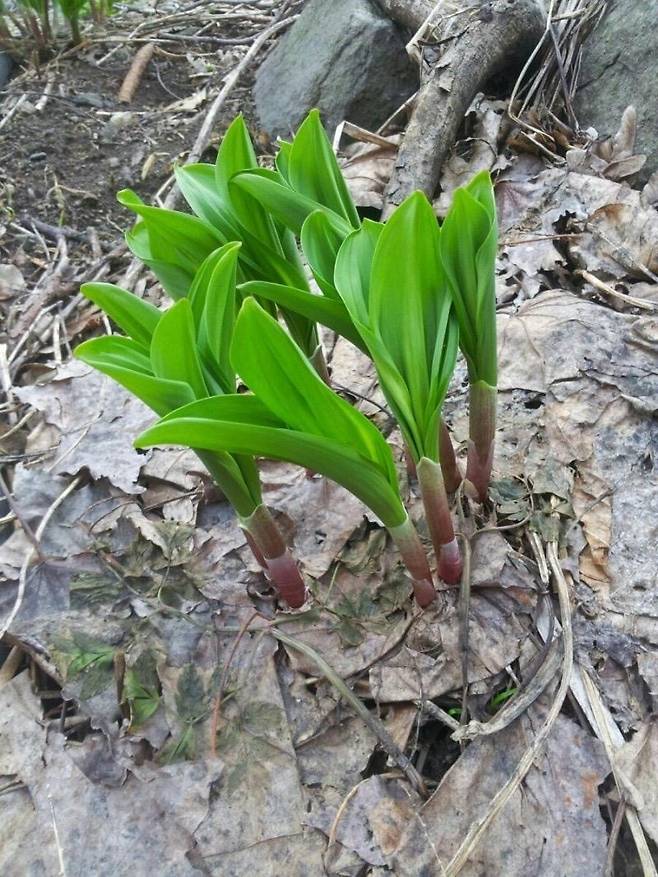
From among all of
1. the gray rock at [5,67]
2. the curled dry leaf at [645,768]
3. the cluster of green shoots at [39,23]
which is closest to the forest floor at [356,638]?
the curled dry leaf at [645,768]

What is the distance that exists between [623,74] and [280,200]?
1.92m

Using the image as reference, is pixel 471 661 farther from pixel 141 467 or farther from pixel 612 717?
pixel 141 467

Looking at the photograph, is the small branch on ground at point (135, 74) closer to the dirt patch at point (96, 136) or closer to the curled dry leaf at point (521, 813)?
the dirt patch at point (96, 136)

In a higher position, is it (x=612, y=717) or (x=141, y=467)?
(x=141, y=467)

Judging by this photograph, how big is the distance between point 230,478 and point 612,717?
795 millimetres

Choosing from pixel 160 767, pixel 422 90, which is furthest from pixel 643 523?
pixel 422 90

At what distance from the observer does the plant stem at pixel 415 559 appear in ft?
3.99

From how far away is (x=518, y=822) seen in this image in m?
1.13

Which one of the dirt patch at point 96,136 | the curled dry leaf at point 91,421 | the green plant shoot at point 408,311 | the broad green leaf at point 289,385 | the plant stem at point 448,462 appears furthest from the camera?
the dirt patch at point 96,136

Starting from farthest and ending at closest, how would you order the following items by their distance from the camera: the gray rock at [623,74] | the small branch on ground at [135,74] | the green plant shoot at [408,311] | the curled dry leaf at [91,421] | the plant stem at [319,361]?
the small branch on ground at [135,74] < the gray rock at [623,74] < the curled dry leaf at [91,421] < the plant stem at [319,361] < the green plant shoot at [408,311]

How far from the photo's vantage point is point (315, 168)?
1.28 metres

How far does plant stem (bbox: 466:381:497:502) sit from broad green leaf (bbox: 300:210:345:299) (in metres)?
0.34

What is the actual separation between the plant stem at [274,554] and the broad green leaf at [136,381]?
0.30 metres

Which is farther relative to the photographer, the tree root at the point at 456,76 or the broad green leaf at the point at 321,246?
the tree root at the point at 456,76
